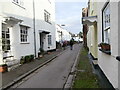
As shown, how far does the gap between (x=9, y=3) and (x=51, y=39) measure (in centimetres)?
1478

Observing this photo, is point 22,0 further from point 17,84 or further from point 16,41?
point 17,84

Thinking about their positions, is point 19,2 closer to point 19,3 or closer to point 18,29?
point 19,3

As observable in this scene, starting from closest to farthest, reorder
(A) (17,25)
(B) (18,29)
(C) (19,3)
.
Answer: (A) (17,25), (B) (18,29), (C) (19,3)

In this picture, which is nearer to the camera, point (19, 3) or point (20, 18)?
point (20, 18)

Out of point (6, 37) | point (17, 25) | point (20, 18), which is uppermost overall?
point (20, 18)

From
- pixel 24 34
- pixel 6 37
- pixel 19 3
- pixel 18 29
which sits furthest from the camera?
pixel 24 34

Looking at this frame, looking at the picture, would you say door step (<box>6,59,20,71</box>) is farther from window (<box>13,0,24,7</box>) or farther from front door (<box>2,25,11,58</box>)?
window (<box>13,0,24,7</box>)

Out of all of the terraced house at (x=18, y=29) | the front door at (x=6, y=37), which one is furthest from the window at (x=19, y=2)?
the front door at (x=6, y=37)

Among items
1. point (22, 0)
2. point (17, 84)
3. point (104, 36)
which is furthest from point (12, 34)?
point (104, 36)

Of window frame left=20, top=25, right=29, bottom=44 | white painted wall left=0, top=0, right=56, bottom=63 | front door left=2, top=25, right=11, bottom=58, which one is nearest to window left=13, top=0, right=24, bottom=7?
white painted wall left=0, top=0, right=56, bottom=63

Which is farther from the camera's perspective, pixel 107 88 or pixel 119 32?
pixel 107 88

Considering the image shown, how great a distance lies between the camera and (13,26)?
12375 mm

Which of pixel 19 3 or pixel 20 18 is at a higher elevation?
pixel 19 3

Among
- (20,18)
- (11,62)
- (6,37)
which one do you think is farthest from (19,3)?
(11,62)
